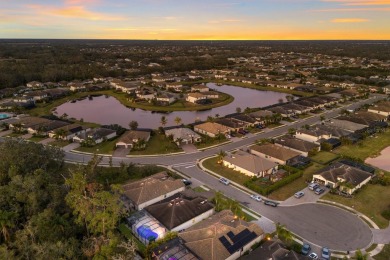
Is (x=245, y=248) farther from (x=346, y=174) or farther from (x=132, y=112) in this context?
(x=132, y=112)

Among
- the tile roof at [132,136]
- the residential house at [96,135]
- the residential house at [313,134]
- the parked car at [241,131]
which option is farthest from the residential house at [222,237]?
the residential house at [313,134]

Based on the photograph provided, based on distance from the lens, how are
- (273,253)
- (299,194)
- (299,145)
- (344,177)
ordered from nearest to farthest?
(273,253) → (299,194) → (344,177) → (299,145)

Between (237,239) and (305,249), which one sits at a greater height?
(237,239)

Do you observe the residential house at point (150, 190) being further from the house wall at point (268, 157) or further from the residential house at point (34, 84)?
the residential house at point (34, 84)

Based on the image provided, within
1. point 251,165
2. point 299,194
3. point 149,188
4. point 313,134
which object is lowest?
point 299,194

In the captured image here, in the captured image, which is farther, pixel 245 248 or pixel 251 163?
pixel 251 163

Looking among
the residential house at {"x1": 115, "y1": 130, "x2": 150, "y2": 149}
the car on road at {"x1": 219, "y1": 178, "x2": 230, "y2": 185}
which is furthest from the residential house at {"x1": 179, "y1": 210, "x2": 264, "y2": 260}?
the residential house at {"x1": 115, "y1": 130, "x2": 150, "y2": 149}

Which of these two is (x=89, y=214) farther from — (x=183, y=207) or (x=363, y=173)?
(x=363, y=173)

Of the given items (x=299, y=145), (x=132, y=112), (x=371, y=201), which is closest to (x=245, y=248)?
(x=371, y=201)
